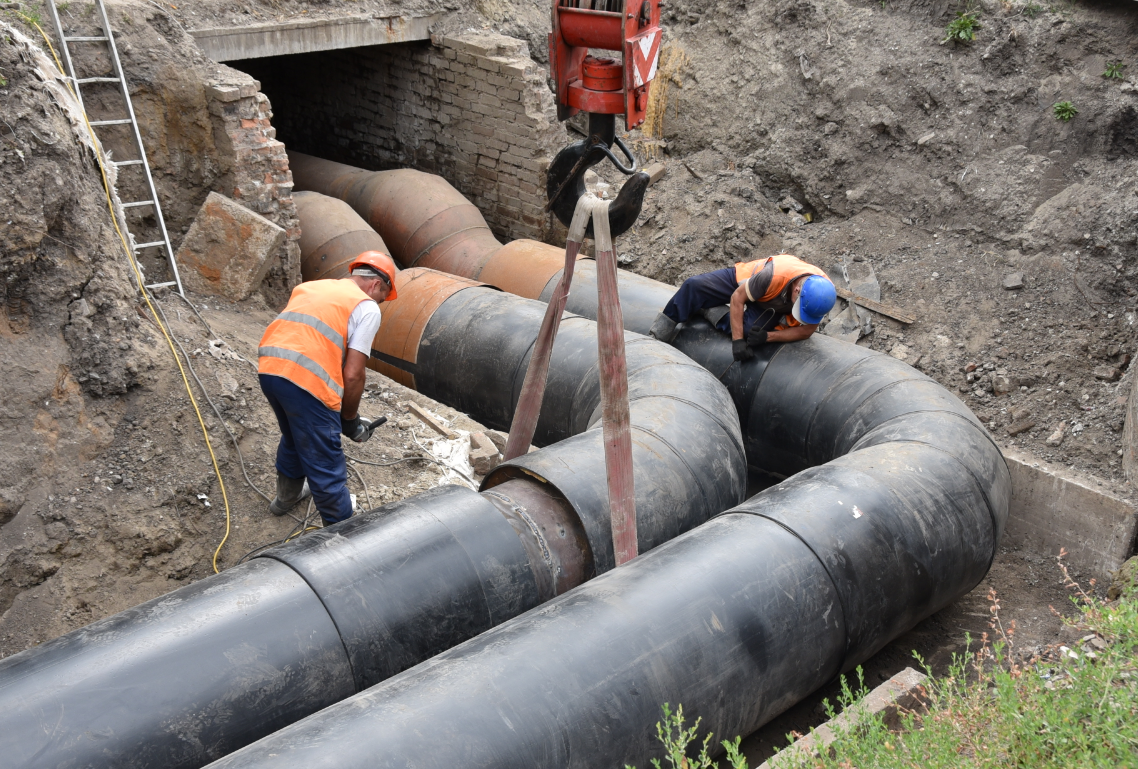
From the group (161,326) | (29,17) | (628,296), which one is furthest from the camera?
(628,296)

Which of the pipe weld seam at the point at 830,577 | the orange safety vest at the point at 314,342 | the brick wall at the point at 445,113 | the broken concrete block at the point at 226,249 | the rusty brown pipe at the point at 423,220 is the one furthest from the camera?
the brick wall at the point at 445,113

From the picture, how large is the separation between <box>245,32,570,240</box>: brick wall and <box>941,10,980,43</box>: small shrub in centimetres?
371

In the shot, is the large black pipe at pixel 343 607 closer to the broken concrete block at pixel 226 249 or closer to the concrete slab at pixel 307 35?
the broken concrete block at pixel 226 249

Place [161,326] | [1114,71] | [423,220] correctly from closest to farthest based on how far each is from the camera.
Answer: [161,326]
[1114,71]
[423,220]

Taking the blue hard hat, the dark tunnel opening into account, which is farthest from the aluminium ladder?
the blue hard hat

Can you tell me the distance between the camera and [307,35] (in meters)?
7.51

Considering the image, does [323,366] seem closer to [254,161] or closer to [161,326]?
[161,326]

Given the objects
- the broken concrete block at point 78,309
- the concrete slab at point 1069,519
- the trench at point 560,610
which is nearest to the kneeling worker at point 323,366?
the trench at point 560,610

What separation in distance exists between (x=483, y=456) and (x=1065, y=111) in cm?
580

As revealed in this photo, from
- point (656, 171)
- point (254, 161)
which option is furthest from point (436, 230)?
point (656, 171)

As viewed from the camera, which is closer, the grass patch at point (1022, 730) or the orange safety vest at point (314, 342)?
the grass patch at point (1022, 730)

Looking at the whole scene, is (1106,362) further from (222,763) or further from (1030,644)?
(222,763)

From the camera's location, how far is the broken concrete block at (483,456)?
489cm

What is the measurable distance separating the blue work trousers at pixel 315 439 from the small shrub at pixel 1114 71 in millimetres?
6776
